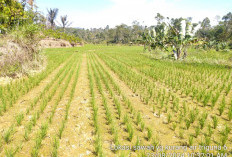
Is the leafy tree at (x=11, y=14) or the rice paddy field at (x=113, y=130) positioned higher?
the leafy tree at (x=11, y=14)

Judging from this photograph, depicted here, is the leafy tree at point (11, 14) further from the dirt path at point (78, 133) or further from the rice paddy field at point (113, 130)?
the dirt path at point (78, 133)

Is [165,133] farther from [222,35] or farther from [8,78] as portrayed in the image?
[222,35]

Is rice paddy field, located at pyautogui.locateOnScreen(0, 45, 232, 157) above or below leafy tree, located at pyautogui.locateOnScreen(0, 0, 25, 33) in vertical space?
below

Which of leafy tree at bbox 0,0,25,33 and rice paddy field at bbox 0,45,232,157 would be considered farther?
leafy tree at bbox 0,0,25,33

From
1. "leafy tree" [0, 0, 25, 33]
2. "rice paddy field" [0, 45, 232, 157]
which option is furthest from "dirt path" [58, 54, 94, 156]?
"leafy tree" [0, 0, 25, 33]

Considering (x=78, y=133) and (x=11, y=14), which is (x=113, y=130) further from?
(x=11, y=14)

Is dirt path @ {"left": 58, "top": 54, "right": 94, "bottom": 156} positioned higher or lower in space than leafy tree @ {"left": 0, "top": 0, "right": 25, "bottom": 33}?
lower

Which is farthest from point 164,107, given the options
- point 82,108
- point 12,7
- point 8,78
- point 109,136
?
point 12,7

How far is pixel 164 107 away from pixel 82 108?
2554 millimetres

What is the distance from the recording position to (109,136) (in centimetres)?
298

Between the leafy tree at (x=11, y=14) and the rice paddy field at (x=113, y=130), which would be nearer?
the rice paddy field at (x=113, y=130)

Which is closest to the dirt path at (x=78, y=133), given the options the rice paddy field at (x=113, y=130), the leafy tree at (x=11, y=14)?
the rice paddy field at (x=113, y=130)

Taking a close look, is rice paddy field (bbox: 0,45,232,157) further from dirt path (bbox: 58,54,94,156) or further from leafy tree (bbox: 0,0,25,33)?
leafy tree (bbox: 0,0,25,33)

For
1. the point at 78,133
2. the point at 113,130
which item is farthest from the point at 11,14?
the point at 113,130
